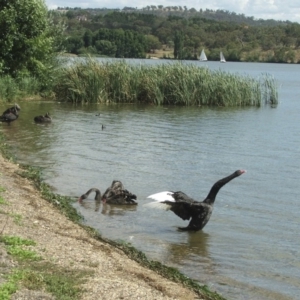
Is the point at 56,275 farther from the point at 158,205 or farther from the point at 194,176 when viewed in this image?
the point at 194,176

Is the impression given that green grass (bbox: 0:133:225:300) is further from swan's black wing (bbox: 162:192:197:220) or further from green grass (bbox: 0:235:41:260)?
swan's black wing (bbox: 162:192:197:220)

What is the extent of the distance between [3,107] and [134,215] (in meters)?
20.6

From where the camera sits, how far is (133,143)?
75.6ft

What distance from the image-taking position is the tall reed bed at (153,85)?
3741 cm

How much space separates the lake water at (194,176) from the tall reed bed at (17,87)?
5.24 ft

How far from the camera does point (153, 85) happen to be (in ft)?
124

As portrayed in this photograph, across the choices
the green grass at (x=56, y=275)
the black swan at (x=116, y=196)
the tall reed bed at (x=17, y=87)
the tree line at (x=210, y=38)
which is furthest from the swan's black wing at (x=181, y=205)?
the tree line at (x=210, y=38)

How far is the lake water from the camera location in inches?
402

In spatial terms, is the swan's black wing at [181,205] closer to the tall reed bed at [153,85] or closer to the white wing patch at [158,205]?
the white wing patch at [158,205]

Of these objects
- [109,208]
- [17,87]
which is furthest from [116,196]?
[17,87]

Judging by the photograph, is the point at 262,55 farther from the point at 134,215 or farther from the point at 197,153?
the point at 134,215

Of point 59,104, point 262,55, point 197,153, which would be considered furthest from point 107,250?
point 262,55

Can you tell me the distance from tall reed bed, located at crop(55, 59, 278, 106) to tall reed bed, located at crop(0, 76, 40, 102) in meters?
1.44

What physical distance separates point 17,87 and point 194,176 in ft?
65.2
